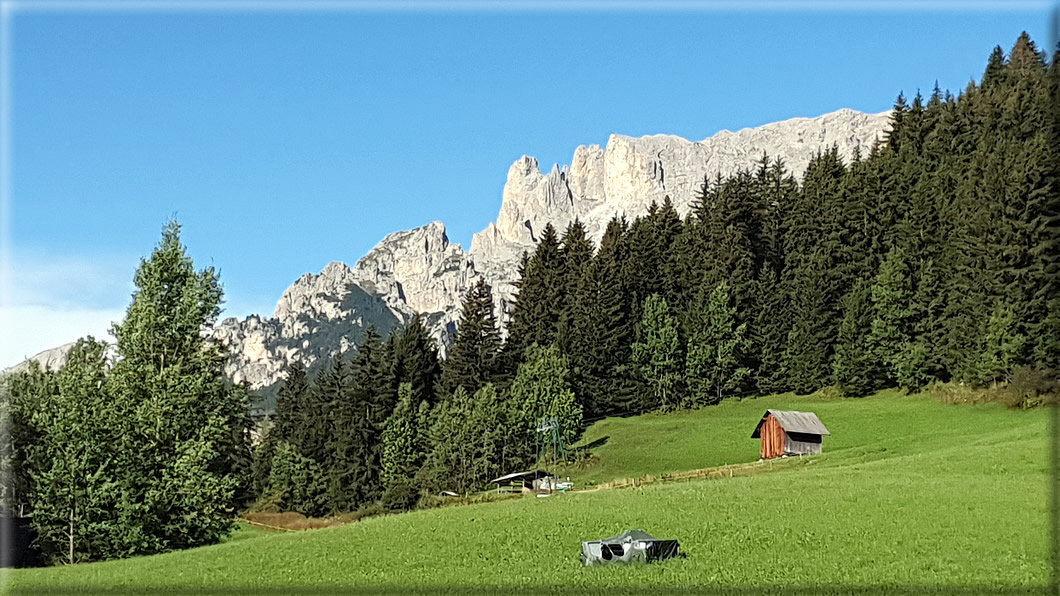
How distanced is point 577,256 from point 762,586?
4318 inches

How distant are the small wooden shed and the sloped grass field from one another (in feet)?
37.8

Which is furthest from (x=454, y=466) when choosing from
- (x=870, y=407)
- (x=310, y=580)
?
(x=310, y=580)

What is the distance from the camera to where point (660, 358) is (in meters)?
118

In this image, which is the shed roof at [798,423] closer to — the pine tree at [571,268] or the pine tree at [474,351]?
the pine tree at [474,351]

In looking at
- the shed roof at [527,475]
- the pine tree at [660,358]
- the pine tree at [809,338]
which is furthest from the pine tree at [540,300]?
the shed roof at [527,475]

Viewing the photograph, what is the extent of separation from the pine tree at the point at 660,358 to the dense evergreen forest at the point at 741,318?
0.82 feet

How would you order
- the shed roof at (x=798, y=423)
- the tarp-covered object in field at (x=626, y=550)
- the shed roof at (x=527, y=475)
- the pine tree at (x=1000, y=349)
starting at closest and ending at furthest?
the tarp-covered object in field at (x=626, y=550), the shed roof at (x=798, y=423), the pine tree at (x=1000, y=349), the shed roof at (x=527, y=475)

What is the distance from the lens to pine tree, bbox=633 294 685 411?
118 m

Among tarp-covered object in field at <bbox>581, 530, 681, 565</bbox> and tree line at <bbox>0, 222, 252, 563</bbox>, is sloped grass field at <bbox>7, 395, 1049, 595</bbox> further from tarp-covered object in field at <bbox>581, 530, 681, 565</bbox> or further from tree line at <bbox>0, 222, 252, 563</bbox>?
tree line at <bbox>0, 222, 252, 563</bbox>

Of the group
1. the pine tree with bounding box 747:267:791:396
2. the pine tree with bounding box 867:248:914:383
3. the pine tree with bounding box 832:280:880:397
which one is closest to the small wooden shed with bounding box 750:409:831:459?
the pine tree with bounding box 867:248:914:383

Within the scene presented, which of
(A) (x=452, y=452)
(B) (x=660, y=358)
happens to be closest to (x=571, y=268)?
(B) (x=660, y=358)

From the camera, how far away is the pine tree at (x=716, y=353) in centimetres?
11681

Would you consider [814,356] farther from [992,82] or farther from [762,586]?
[762,586]

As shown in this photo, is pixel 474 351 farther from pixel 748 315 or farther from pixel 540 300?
pixel 748 315
